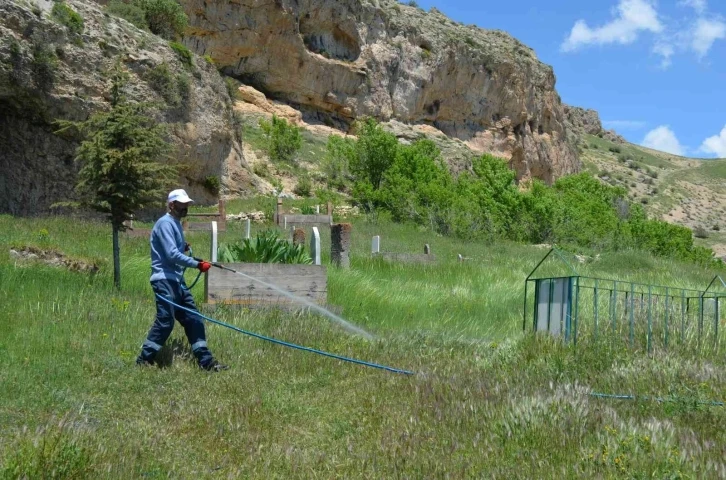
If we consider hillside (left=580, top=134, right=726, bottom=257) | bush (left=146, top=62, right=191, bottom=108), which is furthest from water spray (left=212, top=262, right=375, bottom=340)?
hillside (left=580, top=134, right=726, bottom=257)

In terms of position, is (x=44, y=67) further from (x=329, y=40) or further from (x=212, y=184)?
(x=329, y=40)

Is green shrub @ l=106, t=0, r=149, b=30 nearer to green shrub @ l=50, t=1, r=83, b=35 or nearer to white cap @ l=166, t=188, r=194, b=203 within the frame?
green shrub @ l=50, t=1, r=83, b=35

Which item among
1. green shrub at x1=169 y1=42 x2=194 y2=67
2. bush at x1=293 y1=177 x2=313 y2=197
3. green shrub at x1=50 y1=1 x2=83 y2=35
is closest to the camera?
green shrub at x1=50 y1=1 x2=83 y2=35

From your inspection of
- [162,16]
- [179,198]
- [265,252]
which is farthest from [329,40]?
[179,198]

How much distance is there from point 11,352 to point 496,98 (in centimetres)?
7199

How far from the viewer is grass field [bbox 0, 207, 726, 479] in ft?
15.2

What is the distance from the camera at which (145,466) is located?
4523 millimetres

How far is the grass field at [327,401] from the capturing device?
4633mm

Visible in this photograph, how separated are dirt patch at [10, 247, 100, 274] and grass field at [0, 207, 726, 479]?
43.0 inches

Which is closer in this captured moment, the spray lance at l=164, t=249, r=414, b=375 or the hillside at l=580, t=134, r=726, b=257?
the spray lance at l=164, t=249, r=414, b=375

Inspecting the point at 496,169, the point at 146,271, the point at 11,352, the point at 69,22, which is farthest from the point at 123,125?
the point at 496,169

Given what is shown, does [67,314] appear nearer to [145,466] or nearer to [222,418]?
[222,418]

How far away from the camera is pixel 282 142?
48.2 metres

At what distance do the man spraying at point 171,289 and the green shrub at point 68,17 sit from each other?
2146 centimetres
